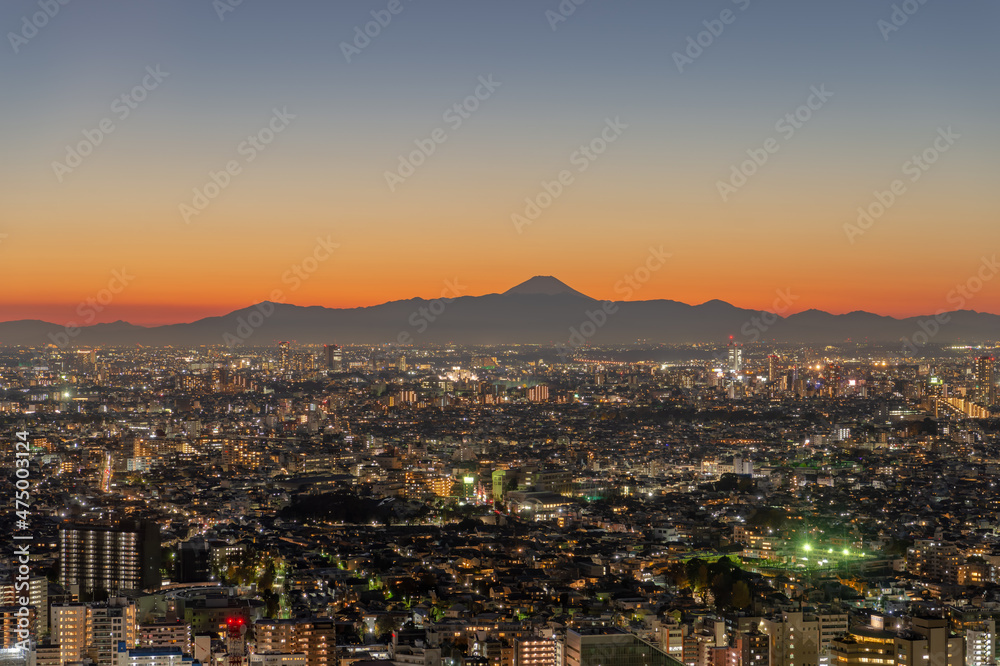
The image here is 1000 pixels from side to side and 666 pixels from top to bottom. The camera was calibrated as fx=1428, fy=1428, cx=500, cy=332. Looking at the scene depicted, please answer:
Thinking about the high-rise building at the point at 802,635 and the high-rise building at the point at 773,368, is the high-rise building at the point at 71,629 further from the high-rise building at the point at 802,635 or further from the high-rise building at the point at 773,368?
the high-rise building at the point at 773,368

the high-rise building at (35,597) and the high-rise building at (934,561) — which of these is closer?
the high-rise building at (35,597)

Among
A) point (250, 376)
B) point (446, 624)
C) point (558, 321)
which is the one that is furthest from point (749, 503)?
point (558, 321)

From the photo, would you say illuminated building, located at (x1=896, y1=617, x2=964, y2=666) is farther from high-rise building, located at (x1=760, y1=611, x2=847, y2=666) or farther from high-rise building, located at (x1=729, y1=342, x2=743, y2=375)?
high-rise building, located at (x1=729, y1=342, x2=743, y2=375)

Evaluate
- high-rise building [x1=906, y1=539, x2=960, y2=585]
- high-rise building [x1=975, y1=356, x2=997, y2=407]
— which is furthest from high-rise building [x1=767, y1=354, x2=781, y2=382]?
high-rise building [x1=906, y1=539, x2=960, y2=585]

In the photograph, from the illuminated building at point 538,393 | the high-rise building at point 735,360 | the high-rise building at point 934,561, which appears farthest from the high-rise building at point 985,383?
the high-rise building at point 934,561

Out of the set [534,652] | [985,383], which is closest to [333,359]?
[985,383]

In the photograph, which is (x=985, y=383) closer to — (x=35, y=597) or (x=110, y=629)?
(x=35, y=597)
